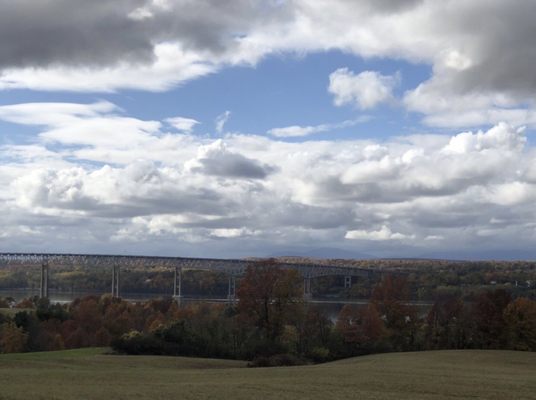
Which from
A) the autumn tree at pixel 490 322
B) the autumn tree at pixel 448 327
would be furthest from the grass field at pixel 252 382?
the autumn tree at pixel 448 327

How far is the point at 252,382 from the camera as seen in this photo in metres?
33.6

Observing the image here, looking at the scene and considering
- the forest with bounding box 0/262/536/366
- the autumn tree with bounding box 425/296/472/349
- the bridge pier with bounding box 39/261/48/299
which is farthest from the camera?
the bridge pier with bounding box 39/261/48/299

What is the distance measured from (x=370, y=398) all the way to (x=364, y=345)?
1708 inches

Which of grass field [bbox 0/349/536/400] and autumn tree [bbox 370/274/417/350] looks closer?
grass field [bbox 0/349/536/400]

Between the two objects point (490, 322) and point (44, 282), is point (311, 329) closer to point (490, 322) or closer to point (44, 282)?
point (490, 322)

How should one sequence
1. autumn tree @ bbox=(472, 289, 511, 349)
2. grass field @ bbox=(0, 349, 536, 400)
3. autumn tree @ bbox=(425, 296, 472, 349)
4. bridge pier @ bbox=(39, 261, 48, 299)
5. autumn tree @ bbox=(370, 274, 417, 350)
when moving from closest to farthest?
grass field @ bbox=(0, 349, 536, 400) < autumn tree @ bbox=(472, 289, 511, 349) < autumn tree @ bbox=(425, 296, 472, 349) < autumn tree @ bbox=(370, 274, 417, 350) < bridge pier @ bbox=(39, 261, 48, 299)

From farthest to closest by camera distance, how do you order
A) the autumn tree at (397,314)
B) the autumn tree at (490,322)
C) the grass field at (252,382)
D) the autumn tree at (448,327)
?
1. the autumn tree at (397,314)
2. the autumn tree at (448,327)
3. the autumn tree at (490,322)
4. the grass field at (252,382)

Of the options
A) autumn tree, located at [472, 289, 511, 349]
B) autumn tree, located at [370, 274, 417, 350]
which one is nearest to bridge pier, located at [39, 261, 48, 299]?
autumn tree, located at [370, 274, 417, 350]

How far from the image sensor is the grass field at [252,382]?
27.7 m

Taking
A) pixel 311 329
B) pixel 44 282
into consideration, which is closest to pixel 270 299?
pixel 311 329

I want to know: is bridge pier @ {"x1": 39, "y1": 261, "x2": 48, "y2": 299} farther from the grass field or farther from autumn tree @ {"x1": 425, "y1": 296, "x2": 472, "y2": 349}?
the grass field

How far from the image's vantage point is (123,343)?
62.0 meters

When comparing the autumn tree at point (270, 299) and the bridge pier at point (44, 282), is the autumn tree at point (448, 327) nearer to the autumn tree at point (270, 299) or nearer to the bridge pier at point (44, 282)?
the autumn tree at point (270, 299)

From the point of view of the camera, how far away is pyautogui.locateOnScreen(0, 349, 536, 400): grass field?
1089 inches
